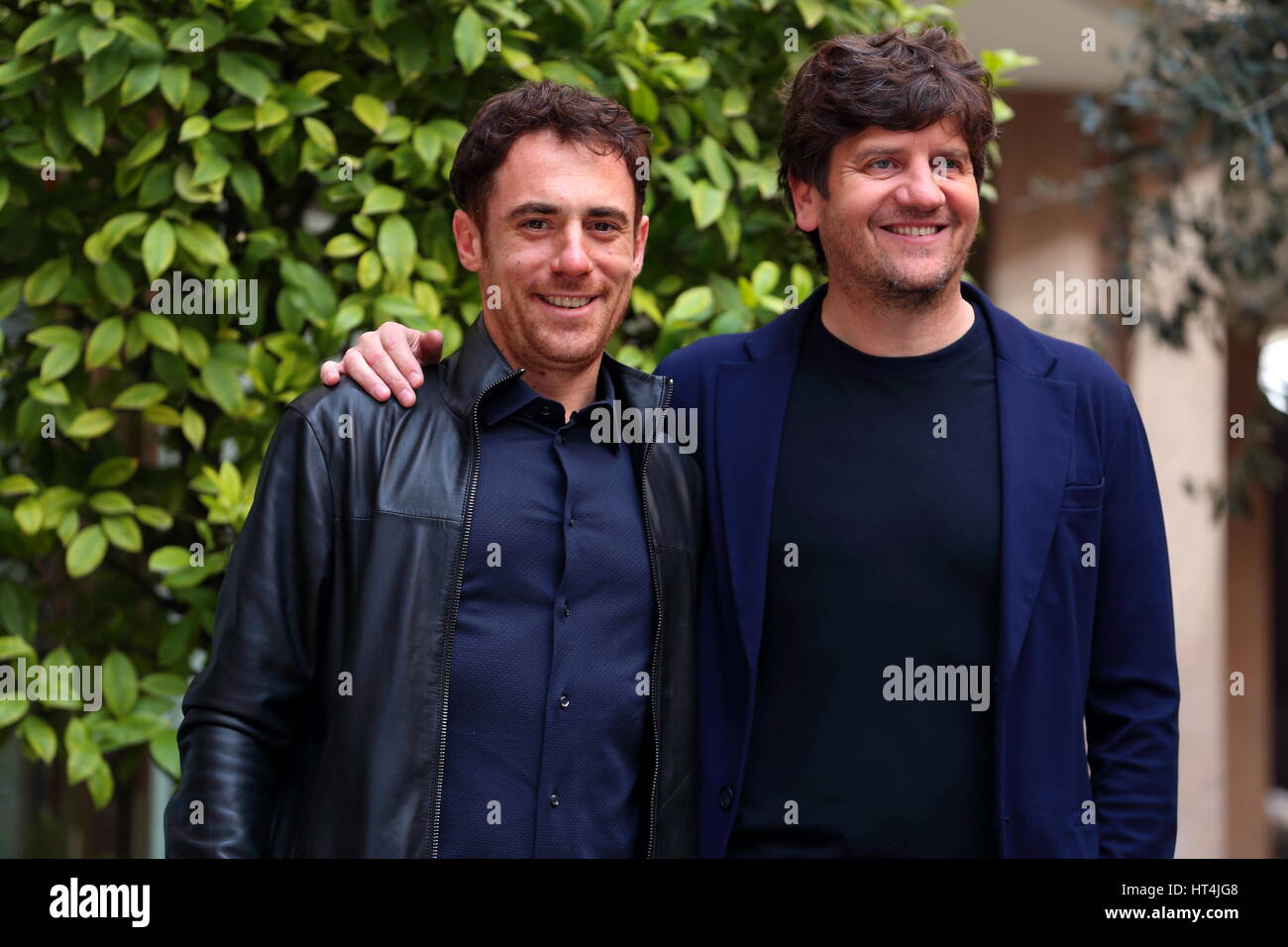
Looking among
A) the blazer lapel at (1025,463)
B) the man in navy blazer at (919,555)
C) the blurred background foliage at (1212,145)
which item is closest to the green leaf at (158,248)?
the man in navy blazer at (919,555)

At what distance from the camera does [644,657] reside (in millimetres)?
2279

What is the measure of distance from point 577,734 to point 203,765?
0.56 m

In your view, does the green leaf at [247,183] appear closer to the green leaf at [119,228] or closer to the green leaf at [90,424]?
the green leaf at [119,228]

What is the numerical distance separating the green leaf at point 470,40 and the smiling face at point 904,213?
0.75 m

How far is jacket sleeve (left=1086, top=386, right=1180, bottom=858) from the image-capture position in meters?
2.43

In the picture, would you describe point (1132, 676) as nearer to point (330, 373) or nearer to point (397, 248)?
point (330, 373)

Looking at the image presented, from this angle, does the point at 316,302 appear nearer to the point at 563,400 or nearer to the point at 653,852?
the point at 563,400

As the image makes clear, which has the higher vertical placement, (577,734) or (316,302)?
(316,302)

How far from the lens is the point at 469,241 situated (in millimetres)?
2453

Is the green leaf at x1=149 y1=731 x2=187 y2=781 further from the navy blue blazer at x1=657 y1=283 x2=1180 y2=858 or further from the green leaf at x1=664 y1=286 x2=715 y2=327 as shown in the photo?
the green leaf at x1=664 y1=286 x2=715 y2=327

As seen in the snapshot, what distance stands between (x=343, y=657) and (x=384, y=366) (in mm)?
483

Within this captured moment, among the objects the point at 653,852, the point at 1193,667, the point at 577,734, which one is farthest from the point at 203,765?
the point at 1193,667

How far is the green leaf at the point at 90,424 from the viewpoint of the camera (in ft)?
9.29
